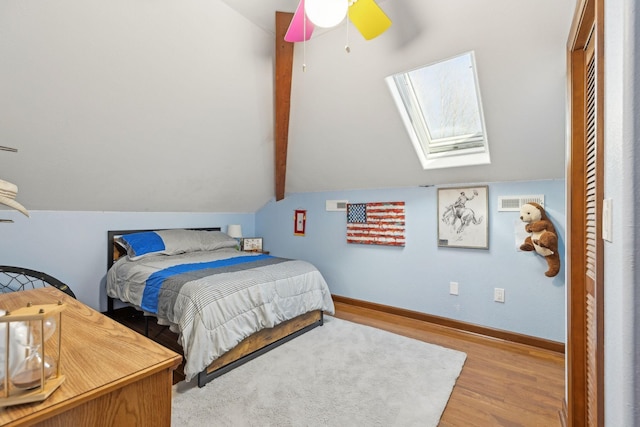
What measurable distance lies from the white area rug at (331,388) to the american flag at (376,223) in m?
1.16

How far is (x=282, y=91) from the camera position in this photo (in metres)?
3.13

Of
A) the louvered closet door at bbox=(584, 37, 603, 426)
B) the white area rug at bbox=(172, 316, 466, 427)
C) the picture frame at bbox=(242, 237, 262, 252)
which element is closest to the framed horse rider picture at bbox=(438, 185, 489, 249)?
the white area rug at bbox=(172, 316, 466, 427)

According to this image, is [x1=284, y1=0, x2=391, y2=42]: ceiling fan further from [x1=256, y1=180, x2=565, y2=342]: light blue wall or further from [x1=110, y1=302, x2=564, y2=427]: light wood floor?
[x1=110, y1=302, x2=564, y2=427]: light wood floor

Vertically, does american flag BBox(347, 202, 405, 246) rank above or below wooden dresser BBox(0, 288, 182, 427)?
above

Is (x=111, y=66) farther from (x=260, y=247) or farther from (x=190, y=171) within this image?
(x=260, y=247)

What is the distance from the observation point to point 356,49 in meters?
2.54

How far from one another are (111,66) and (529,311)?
3870 mm

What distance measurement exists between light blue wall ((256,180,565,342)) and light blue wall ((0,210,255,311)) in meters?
2.10

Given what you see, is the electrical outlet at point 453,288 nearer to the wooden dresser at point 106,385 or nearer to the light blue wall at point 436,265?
the light blue wall at point 436,265

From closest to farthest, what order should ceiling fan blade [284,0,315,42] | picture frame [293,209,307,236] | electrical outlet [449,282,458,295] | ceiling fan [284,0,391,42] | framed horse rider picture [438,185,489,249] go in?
1. ceiling fan [284,0,391,42]
2. ceiling fan blade [284,0,315,42]
3. framed horse rider picture [438,185,489,249]
4. electrical outlet [449,282,458,295]
5. picture frame [293,209,307,236]

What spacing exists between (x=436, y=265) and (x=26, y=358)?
10.3 feet

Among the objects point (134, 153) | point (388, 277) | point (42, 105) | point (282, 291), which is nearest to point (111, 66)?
point (42, 105)

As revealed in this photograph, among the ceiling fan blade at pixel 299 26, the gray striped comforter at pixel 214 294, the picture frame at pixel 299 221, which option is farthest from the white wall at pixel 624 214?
the picture frame at pixel 299 221

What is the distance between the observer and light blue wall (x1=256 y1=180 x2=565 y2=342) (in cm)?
269
